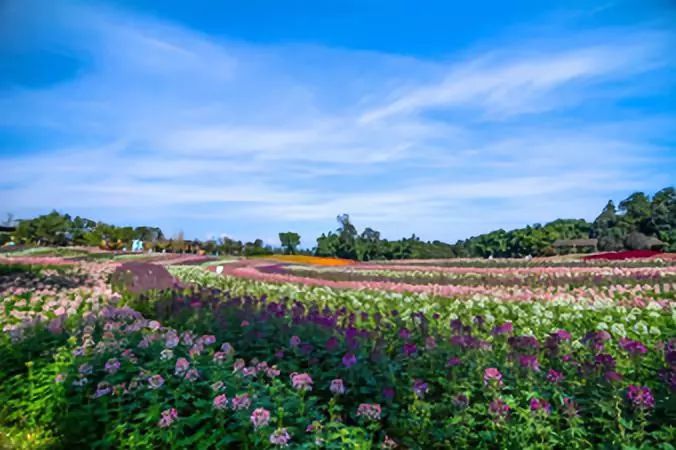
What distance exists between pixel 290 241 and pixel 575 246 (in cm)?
1735

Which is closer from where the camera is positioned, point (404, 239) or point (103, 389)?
point (103, 389)

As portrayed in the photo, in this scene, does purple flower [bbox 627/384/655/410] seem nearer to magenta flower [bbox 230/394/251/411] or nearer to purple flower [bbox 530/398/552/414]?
purple flower [bbox 530/398/552/414]

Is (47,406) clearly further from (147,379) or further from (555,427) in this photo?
(555,427)

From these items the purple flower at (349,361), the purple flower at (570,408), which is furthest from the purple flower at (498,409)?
the purple flower at (349,361)

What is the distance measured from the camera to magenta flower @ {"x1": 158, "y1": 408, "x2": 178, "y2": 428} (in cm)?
280

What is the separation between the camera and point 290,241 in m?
31.7

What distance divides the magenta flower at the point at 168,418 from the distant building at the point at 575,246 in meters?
Result: 32.1

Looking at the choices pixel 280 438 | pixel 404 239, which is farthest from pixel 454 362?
pixel 404 239

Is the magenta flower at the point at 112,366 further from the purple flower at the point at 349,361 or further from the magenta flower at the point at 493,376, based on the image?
the magenta flower at the point at 493,376

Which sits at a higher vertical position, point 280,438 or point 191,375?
point 191,375

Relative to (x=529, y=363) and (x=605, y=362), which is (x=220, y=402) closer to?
(x=529, y=363)

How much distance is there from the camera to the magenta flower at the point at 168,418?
2801 mm

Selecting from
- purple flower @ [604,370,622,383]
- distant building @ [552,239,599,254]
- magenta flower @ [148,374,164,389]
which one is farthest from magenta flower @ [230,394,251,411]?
distant building @ [552,239,599,254]

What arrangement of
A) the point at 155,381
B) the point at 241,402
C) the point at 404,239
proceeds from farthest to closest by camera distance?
1. the point at 404,239
2. the point at 155,381
3. the point at 241,402
